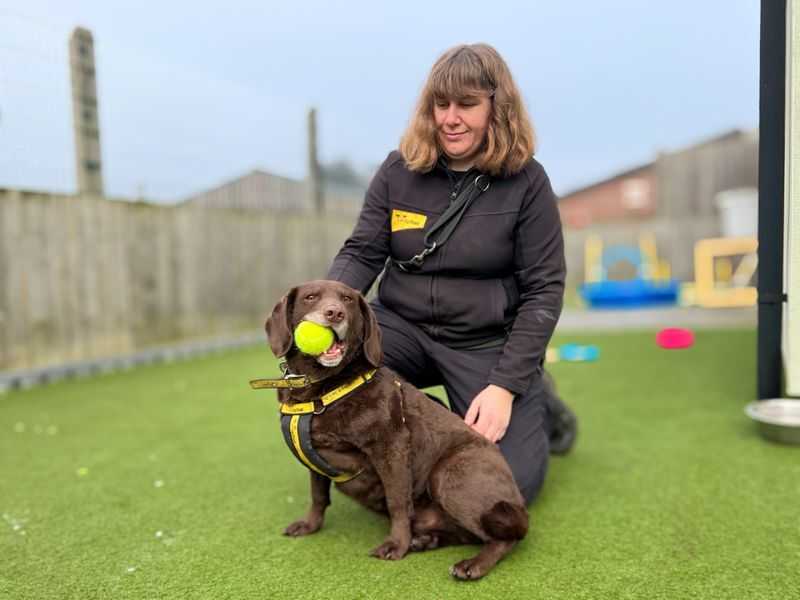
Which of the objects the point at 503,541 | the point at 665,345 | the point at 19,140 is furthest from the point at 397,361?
the point at 665,345

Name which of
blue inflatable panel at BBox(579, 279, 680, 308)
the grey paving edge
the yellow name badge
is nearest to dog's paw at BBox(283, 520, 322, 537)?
the yellow name badge

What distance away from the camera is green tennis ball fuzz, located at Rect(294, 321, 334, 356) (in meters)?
2.01

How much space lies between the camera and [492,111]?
2541mm

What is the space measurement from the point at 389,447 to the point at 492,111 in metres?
1.29

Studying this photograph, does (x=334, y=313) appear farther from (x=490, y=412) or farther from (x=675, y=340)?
(x=675, y=340)

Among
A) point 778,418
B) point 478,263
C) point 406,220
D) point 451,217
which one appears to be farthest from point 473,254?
point 778,418

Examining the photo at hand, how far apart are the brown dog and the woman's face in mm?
760

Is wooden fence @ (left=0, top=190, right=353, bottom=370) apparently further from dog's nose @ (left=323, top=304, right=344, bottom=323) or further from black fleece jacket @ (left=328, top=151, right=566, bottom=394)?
dog's nose @ (left=323, top=304, right=344, bottom=323)

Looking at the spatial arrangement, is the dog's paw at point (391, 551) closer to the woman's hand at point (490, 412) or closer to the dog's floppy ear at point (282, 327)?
the woman's hand at point (490, 412)

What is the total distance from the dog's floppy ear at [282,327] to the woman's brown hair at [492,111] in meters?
0.83

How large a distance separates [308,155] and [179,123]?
2.55 meters

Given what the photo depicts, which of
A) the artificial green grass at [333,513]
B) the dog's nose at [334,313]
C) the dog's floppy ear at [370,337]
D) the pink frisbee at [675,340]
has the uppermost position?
the dog's nose at [334,313]

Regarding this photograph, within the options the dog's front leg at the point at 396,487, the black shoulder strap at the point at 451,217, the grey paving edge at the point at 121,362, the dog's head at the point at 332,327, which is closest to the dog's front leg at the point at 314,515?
the dog's front leg at the point at 396,487

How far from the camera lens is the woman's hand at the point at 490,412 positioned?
2.48 meters
